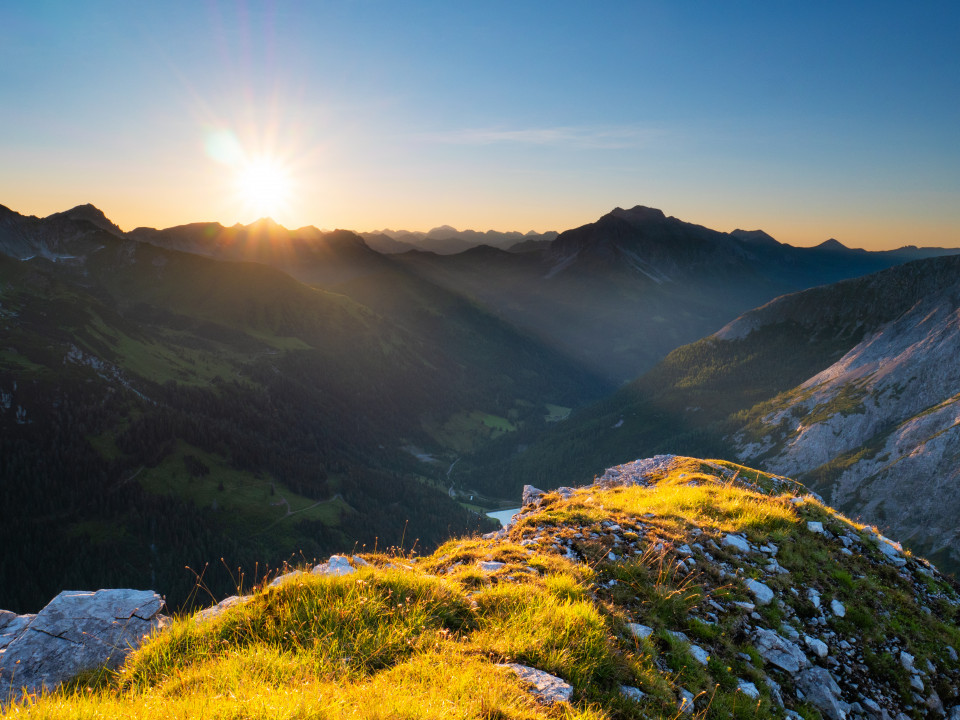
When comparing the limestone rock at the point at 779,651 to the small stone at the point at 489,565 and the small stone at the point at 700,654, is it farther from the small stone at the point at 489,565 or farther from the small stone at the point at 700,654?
the small stone at the point at 489,565

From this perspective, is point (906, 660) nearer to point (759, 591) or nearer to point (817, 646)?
point (817, 646)

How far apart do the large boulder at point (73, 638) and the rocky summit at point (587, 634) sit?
37 centimetres

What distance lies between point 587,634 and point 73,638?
8.67 metres

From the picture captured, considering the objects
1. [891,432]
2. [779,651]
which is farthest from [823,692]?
[891,432]

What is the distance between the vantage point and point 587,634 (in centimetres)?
709

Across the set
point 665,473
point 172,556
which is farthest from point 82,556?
point 665,473

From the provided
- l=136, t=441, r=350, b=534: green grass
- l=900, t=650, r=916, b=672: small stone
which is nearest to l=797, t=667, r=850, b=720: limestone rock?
l=900, t=650, r=916, b=672: small stone

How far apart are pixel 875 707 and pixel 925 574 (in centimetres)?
617

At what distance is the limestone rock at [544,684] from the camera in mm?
5805

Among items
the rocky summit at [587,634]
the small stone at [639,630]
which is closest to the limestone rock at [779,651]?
the rocky summit at [587,634]

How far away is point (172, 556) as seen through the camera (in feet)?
539

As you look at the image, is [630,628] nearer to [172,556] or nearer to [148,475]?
[172,556]

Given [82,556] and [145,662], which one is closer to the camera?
[145,662]

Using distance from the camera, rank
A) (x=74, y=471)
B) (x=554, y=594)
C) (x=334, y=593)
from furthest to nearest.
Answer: (x=74, y=471)
(x=554, y=594)
(x=334, y=593)
